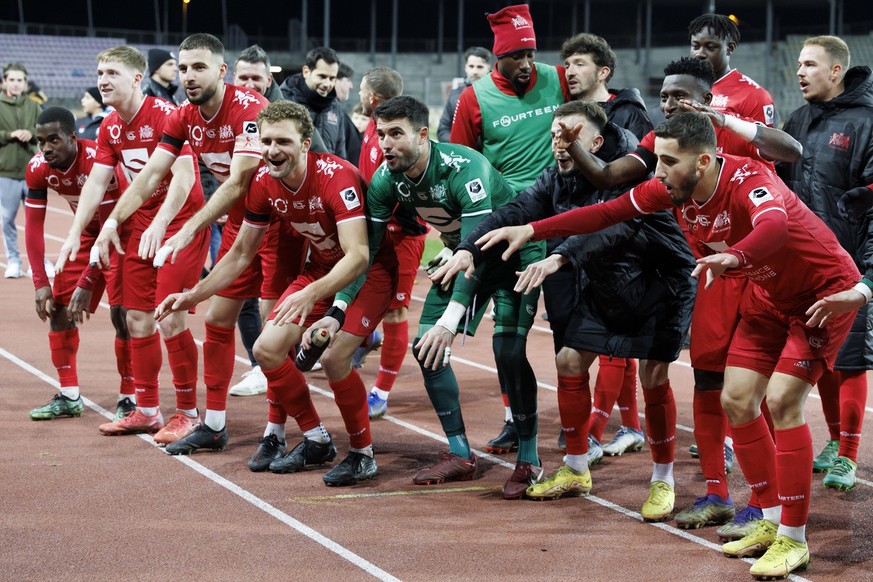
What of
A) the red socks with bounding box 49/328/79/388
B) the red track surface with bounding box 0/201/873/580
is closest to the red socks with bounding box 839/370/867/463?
the red track surface with bounding box 0/201/873/580

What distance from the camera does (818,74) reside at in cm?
593

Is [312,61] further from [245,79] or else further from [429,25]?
[429,25]

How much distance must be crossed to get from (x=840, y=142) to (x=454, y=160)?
2148 millimetres

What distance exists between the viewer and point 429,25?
44438 mm

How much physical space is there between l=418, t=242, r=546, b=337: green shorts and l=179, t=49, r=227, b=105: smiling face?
1.87 meters

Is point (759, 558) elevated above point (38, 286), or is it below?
below

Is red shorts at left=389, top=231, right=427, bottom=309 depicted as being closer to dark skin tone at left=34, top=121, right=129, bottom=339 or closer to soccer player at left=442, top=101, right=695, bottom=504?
dark skin tone at left=34, top=121, right=129, bottom=339

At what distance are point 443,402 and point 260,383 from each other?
2.66 m

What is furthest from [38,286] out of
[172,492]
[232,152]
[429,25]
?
[429,25]

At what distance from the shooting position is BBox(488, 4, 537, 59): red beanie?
665cm

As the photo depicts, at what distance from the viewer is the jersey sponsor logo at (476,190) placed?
552 cm

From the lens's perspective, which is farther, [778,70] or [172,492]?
[778,70]

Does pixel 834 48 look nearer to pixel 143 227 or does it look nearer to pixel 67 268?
pixel 143 227

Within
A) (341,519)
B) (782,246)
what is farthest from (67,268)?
(782,246)
